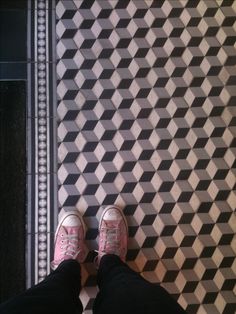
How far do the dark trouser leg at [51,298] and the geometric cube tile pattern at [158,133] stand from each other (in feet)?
0.95

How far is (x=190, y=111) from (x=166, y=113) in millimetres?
82

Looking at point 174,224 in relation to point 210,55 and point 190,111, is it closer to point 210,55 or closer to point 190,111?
point 190,111

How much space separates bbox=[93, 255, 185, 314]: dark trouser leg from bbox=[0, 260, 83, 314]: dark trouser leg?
72mm

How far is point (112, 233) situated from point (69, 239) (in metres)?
0.14

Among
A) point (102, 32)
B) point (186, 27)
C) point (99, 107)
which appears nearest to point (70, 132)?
point (99, 107)

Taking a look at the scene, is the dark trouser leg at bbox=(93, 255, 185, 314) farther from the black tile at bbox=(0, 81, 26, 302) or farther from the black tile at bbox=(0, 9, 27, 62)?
the black tile at bbox=(0, 9, 27, 62)

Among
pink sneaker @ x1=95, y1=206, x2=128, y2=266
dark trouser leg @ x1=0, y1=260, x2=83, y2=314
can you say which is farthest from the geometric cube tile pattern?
dark trouser leg @ x1=0, y1=260, x2=83, y2=314

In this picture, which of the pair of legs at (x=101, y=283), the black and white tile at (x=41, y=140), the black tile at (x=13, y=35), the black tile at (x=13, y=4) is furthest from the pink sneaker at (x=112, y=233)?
the black tile at (x=13, y=4)

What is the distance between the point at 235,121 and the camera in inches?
49.4

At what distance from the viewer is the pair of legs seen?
27.3 inches

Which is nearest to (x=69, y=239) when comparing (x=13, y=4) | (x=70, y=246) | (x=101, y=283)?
(x=70, y=246)

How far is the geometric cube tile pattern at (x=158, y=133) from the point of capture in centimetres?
122

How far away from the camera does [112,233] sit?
46.7 inches

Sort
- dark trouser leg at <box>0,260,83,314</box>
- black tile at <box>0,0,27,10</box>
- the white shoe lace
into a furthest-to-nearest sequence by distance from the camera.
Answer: black tile at <box>0,0,27,10</box> → the white shoe lace → dark trouser leg at <box>0,260,83,314</box>
